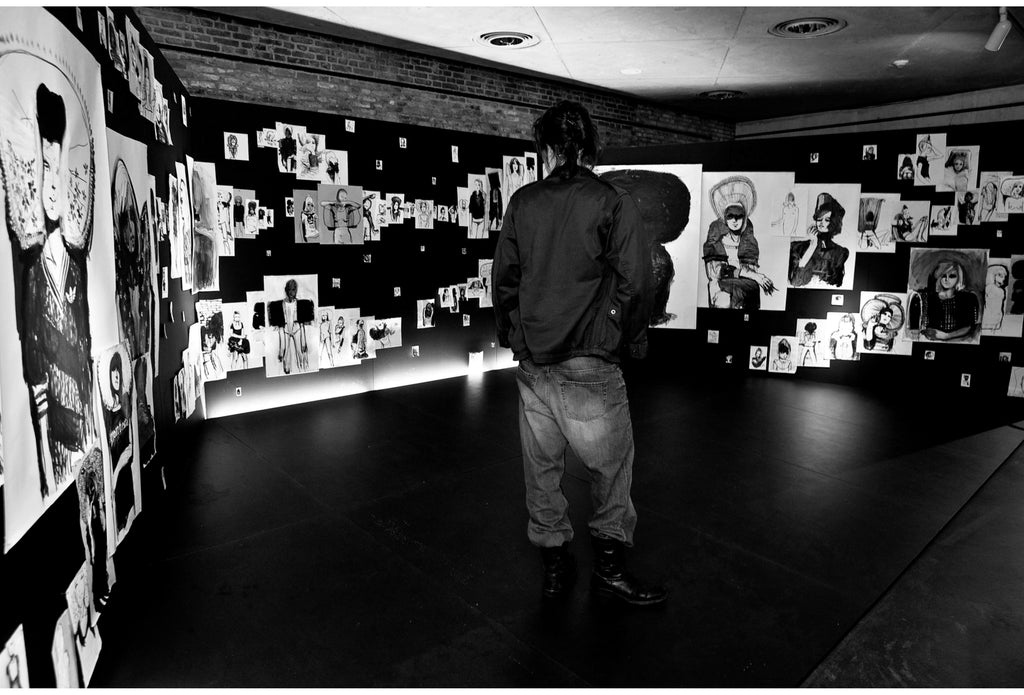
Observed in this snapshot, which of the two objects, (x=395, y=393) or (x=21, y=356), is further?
(x=395, y=393)

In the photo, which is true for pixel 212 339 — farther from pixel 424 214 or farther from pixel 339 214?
pixel 424 214

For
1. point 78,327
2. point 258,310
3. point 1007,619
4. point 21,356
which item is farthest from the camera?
point 258,310

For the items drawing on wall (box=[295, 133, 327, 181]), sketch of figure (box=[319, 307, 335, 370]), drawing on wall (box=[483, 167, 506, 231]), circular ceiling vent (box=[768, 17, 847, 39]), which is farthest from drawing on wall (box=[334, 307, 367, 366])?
circular ceiling vent (box=[768, 17, 847, 39])

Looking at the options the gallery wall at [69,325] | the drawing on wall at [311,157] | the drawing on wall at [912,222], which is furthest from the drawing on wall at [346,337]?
the drawing on wall at [912,222]

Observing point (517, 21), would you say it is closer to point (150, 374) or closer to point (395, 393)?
point (395, 393)

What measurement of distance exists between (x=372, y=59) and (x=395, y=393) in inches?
129

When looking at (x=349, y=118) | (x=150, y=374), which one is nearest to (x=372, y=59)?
(x=349, y=118)

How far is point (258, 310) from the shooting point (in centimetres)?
540

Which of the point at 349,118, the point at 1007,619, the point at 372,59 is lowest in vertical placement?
the point at 1007,619

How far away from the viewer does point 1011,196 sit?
562 centimetres

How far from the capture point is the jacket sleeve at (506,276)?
2574 mm

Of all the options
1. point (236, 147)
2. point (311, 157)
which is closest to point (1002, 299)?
point (311, 157)

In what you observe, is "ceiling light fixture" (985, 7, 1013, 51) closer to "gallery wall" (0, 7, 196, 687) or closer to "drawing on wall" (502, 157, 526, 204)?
"drawing on wall" (502, 157, 526, 204)

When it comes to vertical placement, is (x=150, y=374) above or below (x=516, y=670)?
above
